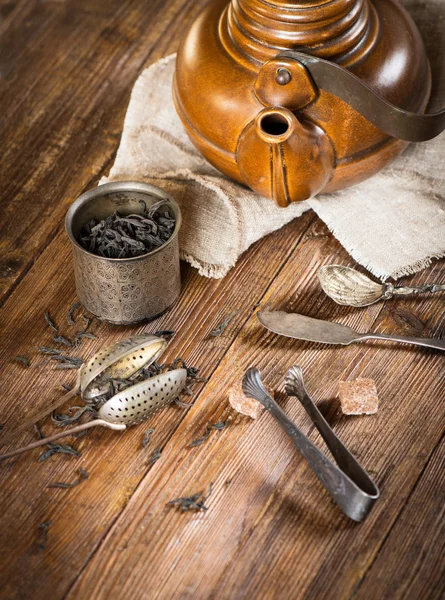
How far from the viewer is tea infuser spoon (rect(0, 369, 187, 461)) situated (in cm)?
125

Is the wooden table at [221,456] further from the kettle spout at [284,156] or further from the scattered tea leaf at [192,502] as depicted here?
the kettle spout at [284,156]

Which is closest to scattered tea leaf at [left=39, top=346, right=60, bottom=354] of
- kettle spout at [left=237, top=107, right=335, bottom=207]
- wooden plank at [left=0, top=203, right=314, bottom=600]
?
wooden plank at [left=0, top=203, right=314, bottom=600]

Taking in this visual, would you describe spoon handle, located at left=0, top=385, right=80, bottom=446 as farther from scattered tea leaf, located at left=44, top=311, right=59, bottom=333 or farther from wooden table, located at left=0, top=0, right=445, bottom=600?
scattered tea leaf, located at left=44, top=311, right=59, bottom=333

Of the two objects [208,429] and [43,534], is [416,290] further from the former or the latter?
[43,534]

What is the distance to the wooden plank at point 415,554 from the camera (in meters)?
1.11

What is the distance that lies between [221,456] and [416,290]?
A: 50 cm

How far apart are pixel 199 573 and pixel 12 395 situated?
452mm

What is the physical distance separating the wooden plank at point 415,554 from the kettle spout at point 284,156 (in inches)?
22.5

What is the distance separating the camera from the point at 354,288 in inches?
57.2

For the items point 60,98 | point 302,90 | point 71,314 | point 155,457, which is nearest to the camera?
point 155,457

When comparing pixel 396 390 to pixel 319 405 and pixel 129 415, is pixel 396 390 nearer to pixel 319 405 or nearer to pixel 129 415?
pixel 319 405

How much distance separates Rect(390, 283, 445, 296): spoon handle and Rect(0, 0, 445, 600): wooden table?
1.0 inches

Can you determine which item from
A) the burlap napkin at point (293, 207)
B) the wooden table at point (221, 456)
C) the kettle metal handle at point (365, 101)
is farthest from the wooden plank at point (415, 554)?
the kettle metal handle at point (365, 101)

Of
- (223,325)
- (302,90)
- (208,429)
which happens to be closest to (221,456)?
(208,429)
